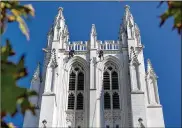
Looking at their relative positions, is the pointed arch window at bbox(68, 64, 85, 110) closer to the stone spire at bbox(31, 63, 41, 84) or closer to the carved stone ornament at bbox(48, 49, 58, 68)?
the carved stone ornament at bbox(48, 49, 58, 68)

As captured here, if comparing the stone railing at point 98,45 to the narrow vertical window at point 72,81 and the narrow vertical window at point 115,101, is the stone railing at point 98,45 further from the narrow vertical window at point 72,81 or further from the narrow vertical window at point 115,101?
the narrow vertical window at point 115,101

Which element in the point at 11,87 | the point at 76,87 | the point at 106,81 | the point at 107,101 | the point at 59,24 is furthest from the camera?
the point at 59,24

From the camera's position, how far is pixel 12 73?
10.2 feet

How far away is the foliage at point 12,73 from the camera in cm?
298

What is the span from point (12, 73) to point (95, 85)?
99.6ft

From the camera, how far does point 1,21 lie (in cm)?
364

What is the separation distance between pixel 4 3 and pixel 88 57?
33062mm

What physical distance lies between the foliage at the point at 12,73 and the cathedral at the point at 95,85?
2515cm

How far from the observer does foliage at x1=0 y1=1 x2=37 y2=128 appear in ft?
9.78

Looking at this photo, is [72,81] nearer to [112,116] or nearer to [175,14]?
[112,116]

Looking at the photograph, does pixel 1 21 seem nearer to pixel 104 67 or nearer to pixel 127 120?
pixel 127 120

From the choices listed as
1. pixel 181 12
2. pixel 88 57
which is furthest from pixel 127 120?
pixel 181 12

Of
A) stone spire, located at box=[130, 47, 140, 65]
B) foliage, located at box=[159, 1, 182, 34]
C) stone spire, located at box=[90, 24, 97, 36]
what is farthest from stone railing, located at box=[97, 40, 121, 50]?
foliage, located at box=[159, 1, 182, 34]

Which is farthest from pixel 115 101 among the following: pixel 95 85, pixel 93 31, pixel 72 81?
pixel 93 31
